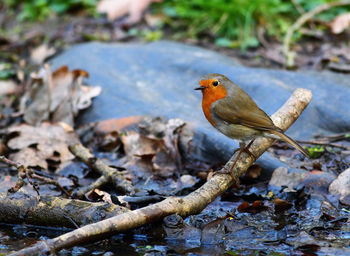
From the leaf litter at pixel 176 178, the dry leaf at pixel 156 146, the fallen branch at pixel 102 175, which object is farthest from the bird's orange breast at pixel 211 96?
the fallen branch at pixel 102 175

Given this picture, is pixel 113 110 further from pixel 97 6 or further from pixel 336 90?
pixel 97 6

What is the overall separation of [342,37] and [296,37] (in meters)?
0.63

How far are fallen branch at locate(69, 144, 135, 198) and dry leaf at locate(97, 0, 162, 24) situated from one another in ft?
12.2

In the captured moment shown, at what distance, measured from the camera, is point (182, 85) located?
20.8 feet

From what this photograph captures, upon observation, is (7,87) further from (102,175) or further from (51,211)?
(51,211)

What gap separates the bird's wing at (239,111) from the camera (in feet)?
14.2

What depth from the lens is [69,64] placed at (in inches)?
270

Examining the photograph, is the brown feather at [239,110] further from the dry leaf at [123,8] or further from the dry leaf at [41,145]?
the dry leaf at [123,8]

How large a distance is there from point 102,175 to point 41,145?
92 centimetres

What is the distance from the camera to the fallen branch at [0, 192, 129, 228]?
3.51 m

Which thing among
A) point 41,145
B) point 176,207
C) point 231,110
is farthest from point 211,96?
point 41,145

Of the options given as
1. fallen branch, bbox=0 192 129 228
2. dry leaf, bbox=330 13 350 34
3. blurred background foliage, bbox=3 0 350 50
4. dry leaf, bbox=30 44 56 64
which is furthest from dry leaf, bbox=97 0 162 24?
fallen branch, bbox=0 192 129 228

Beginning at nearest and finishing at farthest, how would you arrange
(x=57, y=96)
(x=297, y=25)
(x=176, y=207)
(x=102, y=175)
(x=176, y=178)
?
(x=176, y=207) < (x=102, y=175) < (x=176, y=178) < (x=57, y=96) < (x=297, y=25)

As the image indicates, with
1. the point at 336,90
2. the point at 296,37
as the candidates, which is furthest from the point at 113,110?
the point at 296,37
